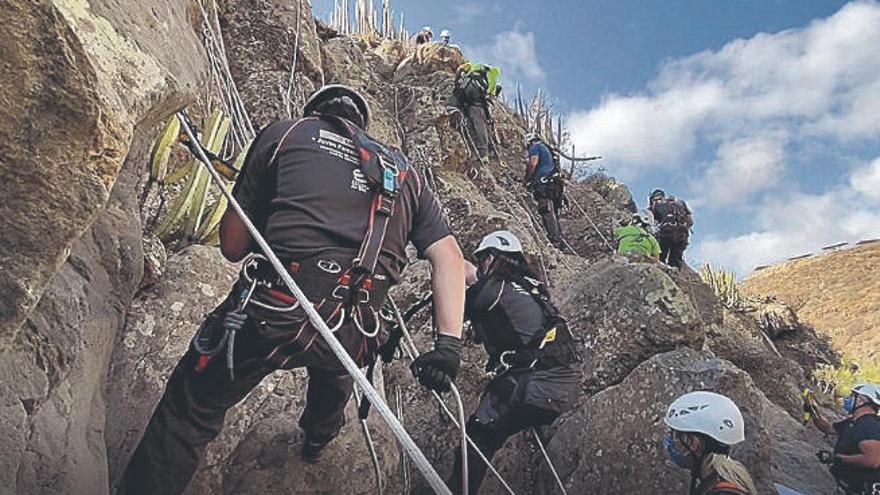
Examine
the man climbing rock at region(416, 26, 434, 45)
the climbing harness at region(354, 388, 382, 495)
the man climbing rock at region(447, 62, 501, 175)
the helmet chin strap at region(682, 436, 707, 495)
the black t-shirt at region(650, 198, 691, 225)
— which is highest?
the man climbing rock at region(416, 26, 434, 45)

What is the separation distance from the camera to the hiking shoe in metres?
3.45

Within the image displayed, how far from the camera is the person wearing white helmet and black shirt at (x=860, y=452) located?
5.68m

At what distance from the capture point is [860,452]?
5.82 metres

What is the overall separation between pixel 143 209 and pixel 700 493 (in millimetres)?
3679

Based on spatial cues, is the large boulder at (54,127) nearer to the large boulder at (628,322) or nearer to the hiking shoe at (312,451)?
the hiking shoe at (312,451)

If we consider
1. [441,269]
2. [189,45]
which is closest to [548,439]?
[441,269]

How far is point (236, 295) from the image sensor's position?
8.93ft

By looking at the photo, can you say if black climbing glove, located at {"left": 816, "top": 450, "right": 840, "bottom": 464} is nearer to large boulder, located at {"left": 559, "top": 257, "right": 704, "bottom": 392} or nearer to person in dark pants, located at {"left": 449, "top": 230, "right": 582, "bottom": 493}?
large boulder, located at {"left": 559, "top": 257, "right": 704, "bottom": 392}

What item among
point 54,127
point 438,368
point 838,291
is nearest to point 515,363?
point 438,368

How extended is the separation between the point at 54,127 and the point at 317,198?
1.13 m

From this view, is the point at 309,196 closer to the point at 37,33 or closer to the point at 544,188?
the point at 37,33

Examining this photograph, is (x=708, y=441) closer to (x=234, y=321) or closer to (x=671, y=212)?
(x=234, y=321)

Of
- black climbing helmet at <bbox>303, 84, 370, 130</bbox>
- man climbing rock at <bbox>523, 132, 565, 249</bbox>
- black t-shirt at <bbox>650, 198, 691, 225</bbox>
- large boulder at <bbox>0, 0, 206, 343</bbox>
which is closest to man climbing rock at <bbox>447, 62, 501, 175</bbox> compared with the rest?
man climbing rock at <bbox>523, 132, 565, 249</bbox>

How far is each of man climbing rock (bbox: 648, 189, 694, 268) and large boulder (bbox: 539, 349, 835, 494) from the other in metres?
6.39
